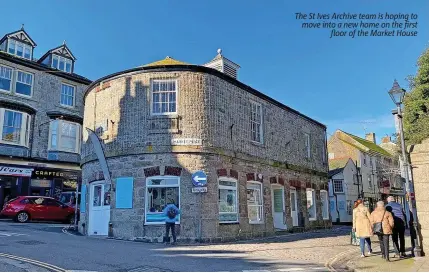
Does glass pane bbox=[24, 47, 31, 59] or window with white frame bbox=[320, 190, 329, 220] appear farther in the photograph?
glass pane bbox=[24, 47, 31, 59]

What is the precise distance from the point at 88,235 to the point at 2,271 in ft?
29.3

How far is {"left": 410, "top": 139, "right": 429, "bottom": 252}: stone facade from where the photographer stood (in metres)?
10.7

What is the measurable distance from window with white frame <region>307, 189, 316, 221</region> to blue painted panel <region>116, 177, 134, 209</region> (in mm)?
12138

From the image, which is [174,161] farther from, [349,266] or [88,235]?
[349,266]

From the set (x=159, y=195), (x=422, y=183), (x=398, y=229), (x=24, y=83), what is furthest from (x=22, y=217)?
(x=422, y=183)

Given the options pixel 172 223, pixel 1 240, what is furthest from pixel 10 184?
pixel 172 223

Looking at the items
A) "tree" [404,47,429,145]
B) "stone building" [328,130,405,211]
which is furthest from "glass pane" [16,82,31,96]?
"stone building" [328,130,405,211]

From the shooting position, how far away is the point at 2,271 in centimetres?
736

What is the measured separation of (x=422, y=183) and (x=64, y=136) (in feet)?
80.5

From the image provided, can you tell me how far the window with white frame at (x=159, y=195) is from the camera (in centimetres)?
1446

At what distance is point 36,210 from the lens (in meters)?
21.5

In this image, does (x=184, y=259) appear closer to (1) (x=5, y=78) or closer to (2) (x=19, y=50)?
(1) (x=5, y=78)

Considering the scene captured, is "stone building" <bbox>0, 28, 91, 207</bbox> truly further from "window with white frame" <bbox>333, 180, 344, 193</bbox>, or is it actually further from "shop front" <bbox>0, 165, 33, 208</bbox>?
"window with white frame" <bbox>333, 180, 344, 193</bbox>

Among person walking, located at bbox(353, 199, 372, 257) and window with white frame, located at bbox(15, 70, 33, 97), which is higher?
window with white frame, located at bbox(15, 70, 33, 97)
